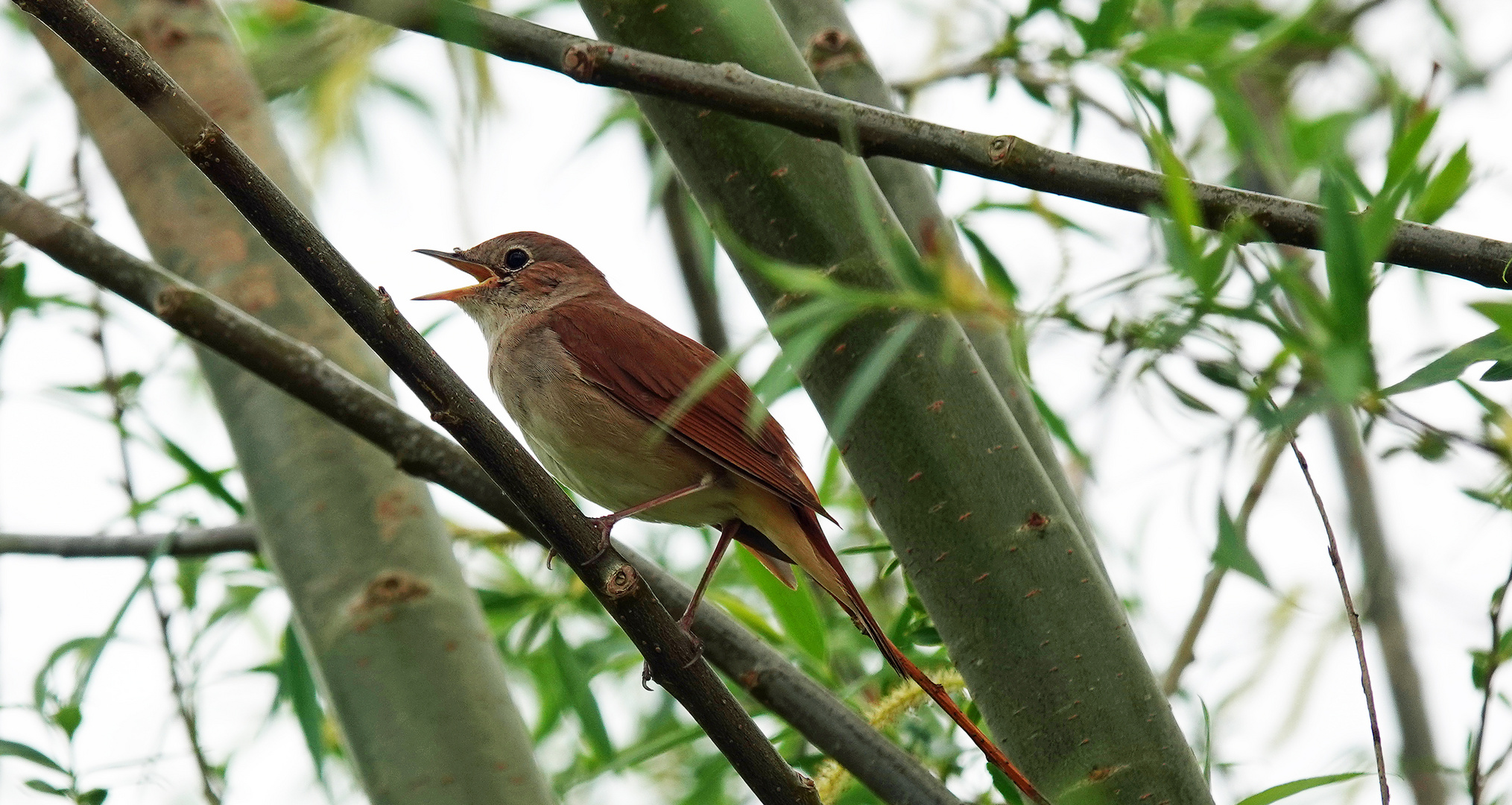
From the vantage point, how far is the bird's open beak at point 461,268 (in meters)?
4.15

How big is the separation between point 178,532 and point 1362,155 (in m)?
4.70

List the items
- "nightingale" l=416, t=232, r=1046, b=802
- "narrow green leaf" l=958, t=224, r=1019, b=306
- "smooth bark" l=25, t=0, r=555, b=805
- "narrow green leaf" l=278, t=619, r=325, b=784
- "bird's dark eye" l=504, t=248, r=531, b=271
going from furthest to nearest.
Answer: "bird's dark eye" l=504, t=248, r=531, b=271 < "narrow green leaf" l=958, t=224, r=1019, b=306 < "narrow green leaf" l=278, t=619, r=325, b=784 < "nightingale" l=416, t=232, r=1046, b=802 < "smooth bark" l=25, t=0, r=555, b=805

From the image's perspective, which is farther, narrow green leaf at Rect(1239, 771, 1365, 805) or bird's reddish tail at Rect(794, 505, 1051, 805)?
bird's reddish tail at Rect(794, 505, 1051, 805)

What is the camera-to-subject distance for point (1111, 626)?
241cm

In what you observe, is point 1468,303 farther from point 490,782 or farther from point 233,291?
point 233,291

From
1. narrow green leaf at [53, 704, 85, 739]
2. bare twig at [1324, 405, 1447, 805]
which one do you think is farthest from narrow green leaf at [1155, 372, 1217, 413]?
narrow green leaf at [53, 704, 85, 739]

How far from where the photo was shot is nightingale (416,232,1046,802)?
10.9 feet

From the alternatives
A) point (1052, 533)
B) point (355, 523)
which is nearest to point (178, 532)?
point (355, 523)

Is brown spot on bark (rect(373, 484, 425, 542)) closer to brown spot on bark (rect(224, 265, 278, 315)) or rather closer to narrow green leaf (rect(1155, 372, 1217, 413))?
brown spot on bark (rect(224, 265, 278, 315))

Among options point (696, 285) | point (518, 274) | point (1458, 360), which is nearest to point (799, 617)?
point (518, 274)

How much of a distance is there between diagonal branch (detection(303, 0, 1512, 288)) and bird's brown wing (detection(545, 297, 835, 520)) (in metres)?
1.14

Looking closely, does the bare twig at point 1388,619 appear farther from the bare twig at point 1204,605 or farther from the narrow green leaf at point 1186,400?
the narrow green leaf at point 1186,400

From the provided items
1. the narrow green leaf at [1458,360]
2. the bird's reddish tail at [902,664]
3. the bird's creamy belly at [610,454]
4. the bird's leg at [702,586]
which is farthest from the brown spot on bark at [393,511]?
the narrow green leaf at [1458,360]

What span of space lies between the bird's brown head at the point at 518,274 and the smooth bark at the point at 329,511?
2.16 ft
